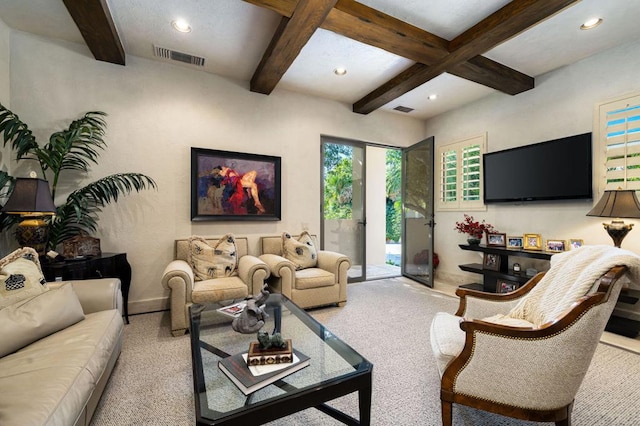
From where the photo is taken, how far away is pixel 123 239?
9.84 feet

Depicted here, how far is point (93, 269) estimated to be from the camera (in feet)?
8.03

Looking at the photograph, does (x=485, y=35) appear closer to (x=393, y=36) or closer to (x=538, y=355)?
(x=393, y=36)

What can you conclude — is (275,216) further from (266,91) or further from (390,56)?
(390,56)

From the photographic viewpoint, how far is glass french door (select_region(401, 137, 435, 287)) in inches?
170

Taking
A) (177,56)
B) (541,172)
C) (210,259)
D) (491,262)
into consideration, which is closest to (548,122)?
(541,172)

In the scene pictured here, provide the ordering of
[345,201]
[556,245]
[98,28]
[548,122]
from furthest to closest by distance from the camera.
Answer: [345,201] → [548,122] → [556,245] → [98,28]

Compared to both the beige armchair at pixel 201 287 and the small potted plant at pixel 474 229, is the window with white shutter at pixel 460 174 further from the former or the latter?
the beige armchair at pixel 201 287

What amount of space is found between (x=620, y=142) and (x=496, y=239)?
155 cm

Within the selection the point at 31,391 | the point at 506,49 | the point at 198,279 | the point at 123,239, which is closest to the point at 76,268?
the point at 123,239

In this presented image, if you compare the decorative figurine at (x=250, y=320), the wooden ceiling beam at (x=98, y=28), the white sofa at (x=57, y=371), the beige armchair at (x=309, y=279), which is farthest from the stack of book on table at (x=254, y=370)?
the wooden ceiling beam at (x=98, y=28)

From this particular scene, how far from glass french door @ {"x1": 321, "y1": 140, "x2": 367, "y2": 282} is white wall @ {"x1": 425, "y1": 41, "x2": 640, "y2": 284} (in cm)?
147

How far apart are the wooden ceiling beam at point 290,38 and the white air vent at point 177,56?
65cm

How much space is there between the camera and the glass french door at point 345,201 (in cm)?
430

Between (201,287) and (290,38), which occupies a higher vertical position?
(290,38)
